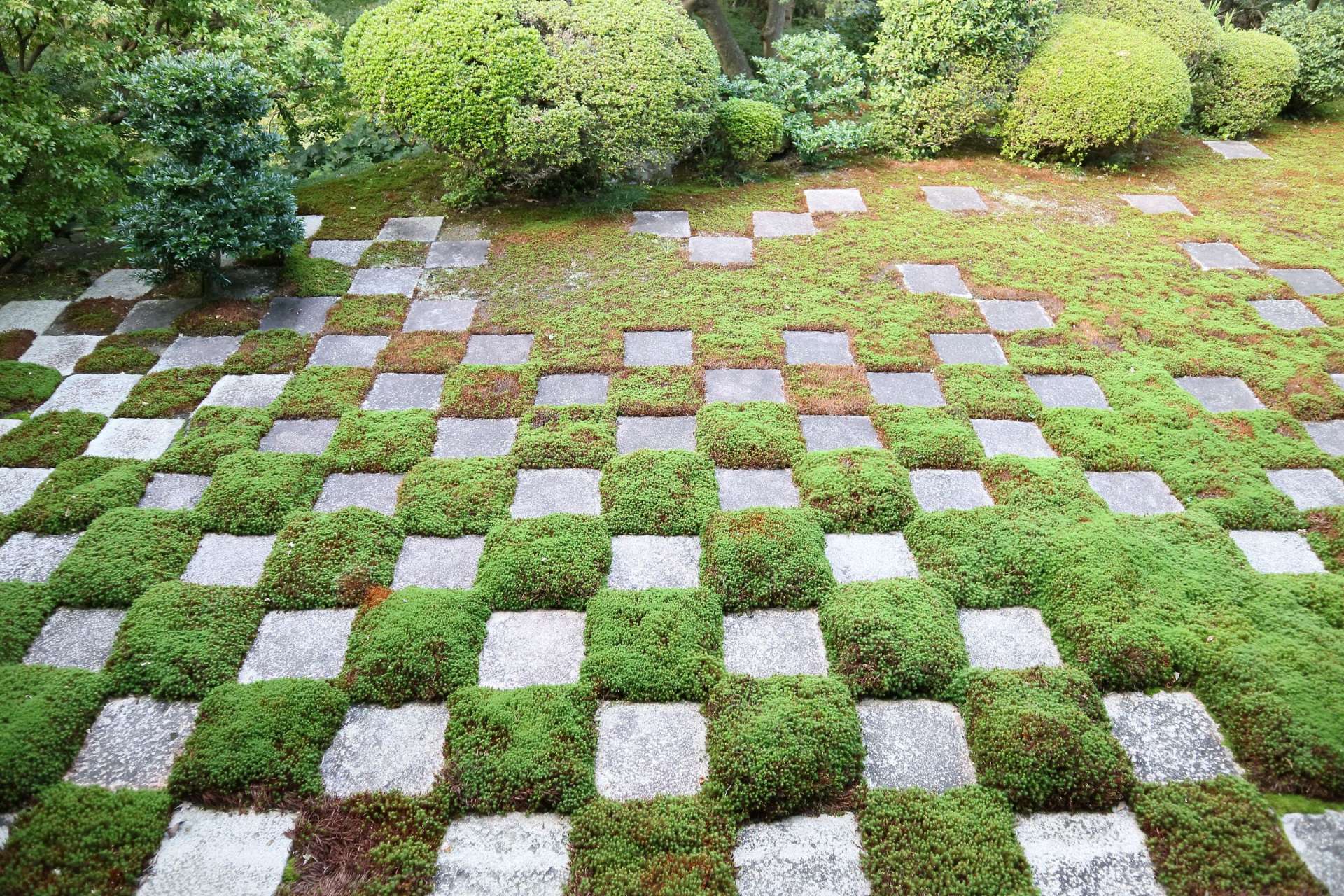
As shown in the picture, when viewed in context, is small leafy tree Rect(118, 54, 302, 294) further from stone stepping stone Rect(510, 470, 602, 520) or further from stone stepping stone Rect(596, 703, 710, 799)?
stone stepping stone Rect(596, 703, 710, 799)

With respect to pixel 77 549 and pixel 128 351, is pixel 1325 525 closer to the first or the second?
pixel 77 549

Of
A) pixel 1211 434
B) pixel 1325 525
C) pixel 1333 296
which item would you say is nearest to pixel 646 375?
pixel 1211 434

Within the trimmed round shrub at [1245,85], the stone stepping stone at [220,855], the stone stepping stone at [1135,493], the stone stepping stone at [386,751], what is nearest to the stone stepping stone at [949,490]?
the stone stepping stone at [1135,493]

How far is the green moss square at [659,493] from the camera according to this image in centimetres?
429

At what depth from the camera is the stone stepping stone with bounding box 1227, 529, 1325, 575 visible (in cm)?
408

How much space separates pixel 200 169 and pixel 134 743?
3.81m

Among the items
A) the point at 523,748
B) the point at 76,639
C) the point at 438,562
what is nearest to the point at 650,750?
the point at 523,748

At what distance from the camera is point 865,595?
3879mm

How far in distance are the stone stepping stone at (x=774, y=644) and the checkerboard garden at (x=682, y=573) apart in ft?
0.05

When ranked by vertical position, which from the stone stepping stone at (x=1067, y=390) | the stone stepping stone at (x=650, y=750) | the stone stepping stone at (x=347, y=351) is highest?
the stone stepping stone at (x=347, y=351)

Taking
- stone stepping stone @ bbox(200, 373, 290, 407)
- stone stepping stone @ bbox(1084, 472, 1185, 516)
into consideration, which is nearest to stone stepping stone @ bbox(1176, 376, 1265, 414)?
stone stepping stone @ bbox(1084, 472, 1185, 516)

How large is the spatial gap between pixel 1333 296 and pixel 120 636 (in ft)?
24.4

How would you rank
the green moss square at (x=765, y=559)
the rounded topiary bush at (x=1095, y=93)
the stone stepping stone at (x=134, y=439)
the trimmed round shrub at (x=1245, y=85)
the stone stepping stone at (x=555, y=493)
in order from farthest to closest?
the trimmed round shrub at (x=1245, y=85) → the rounded topiary bush at (x=1095, y=93) → the stone stepping stone at (x=134, y=439) → the stone stepping stone at (x=555, y=493) → the green moss square at (x=765, y=559)

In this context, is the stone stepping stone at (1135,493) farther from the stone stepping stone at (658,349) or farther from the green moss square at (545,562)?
the green moss square at (545,562)
